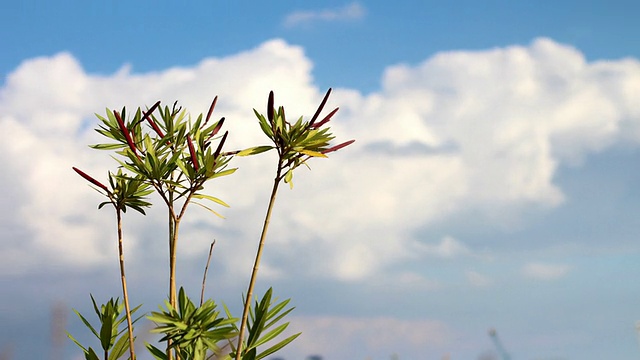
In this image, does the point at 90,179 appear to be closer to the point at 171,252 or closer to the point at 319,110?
the point at 171,252

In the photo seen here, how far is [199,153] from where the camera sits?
3.50 m

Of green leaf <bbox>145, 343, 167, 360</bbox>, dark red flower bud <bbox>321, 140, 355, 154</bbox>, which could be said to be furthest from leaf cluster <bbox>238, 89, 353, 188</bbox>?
green leaf <bbox>145, 343, 167, 360</bbox>

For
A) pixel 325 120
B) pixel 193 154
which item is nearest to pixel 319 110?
pixel 325 120

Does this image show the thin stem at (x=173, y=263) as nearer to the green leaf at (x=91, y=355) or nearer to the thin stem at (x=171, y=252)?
the thin stem at (x=171, y=252)

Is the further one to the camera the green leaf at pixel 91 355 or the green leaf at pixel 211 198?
the green leaf at pixel 91 355

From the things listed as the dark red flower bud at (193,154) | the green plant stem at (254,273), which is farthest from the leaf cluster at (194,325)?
the dark red flower bud at (193,154)

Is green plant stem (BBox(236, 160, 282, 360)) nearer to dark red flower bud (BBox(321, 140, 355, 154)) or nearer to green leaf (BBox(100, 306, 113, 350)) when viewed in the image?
dark red flower bud (BBox(321, 140, 355, 154))

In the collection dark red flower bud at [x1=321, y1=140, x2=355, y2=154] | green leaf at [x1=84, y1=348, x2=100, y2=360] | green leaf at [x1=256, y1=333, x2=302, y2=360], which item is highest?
dark red flower bud at [x1=321, y1=140, x2=355, y2=154]

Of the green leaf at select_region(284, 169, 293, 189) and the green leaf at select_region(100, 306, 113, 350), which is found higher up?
the green leaf at select_region(284, 169, 293, 189)

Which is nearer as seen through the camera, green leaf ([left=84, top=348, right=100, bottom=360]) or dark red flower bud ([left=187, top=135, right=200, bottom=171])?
dark red flower bud ([left=187, top=135, right=200, bottom=171])

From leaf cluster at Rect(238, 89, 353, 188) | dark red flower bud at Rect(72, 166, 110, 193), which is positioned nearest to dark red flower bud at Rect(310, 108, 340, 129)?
leaf cluster at Rect(238, 89, 353, 188)

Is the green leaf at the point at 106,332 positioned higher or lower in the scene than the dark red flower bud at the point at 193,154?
lower

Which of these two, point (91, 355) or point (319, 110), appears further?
point (91, 355)

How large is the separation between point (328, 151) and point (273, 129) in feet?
0.87
